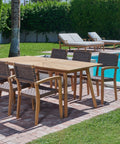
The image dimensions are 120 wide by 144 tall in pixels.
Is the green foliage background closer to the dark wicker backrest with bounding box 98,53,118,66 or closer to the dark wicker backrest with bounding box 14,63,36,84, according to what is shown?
the dark wicker backrest with bounding box 98,53,118,66

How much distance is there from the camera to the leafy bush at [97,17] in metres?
22.3

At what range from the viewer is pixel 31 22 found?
81.3ft

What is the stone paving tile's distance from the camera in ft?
14.8

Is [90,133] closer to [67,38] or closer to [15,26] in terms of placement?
[15,26]

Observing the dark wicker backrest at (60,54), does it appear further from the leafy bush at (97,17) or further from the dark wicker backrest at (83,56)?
the leafy bush at (97,17)

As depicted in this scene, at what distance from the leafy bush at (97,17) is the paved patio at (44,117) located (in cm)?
1625

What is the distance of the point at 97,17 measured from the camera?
22.8 meters

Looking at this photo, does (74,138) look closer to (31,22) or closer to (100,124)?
(100,124)

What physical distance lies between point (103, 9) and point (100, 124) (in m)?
18.7

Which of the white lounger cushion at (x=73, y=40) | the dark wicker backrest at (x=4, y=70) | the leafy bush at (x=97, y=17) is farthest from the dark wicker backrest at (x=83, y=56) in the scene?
the leafy bush at (x=97, y=17)

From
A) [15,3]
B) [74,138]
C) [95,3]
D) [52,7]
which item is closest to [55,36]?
[52,7]

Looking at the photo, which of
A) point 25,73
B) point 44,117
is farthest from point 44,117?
point 25,73

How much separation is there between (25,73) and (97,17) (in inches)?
724

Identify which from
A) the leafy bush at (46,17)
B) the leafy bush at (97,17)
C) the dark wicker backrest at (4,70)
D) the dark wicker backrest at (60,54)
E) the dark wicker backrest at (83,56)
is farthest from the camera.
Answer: the leafy bush at (46,17)
